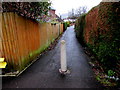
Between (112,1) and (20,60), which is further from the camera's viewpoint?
(20,60)

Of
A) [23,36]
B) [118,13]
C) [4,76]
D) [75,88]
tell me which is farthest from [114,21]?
[4,76]

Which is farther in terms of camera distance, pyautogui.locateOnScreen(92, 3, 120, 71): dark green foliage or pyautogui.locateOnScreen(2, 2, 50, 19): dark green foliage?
pyautogui.locateOnScreen(2, 2, 50, 19): dark green foliage

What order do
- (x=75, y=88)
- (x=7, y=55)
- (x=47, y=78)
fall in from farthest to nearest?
(x=7, y=55) < (x=47, y=78) < (x=75, y=88)

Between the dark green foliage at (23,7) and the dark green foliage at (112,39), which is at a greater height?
the dark green foliage at (23,7)

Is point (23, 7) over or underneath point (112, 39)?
over

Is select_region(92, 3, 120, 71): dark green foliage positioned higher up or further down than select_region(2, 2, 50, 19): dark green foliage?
further down

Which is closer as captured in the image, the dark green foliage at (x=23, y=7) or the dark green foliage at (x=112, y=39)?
the dark green foliage at (x=112, y=39)

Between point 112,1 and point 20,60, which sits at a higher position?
point 112,1

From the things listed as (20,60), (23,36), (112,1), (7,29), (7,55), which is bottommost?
(20,60)

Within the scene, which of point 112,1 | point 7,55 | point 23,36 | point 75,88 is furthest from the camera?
point 23,36

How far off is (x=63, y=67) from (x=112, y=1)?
3.04 m

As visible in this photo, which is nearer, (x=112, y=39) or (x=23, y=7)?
(x=112, y=39)

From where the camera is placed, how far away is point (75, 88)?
3061mm

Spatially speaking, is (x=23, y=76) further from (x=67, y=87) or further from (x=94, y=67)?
(x=94, y=67)
